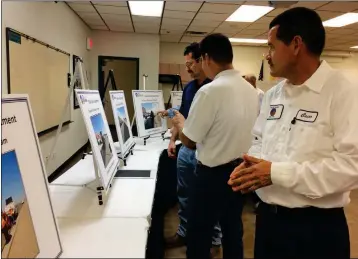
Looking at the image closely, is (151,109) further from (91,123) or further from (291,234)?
(291,234)

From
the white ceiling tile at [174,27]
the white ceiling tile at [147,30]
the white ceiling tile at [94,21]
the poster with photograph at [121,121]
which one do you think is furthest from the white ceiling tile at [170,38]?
the poster with photograph at [121,121]

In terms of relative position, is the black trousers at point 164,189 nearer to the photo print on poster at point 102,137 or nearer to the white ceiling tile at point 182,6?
the photo print on poster at point 102,137

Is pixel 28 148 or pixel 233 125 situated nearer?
pixel 28 148

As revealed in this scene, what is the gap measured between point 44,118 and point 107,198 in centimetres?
259

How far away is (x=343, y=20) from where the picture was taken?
5027 mm

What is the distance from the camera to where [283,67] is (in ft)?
3.33

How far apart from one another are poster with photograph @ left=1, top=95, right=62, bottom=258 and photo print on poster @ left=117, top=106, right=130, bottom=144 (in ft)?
4.03

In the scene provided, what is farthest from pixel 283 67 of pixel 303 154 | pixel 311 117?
pixel 303 154

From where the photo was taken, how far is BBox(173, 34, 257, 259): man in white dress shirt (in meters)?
1.54

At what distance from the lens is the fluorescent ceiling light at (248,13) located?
4411mm

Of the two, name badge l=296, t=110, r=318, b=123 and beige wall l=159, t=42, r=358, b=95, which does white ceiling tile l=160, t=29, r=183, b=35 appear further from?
name badge l=296, t=110, r=318, b=123

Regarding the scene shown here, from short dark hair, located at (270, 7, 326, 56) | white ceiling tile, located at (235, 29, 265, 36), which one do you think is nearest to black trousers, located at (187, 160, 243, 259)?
short dark hair, located at (270, 7, 326, 56)

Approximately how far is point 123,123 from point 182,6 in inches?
117

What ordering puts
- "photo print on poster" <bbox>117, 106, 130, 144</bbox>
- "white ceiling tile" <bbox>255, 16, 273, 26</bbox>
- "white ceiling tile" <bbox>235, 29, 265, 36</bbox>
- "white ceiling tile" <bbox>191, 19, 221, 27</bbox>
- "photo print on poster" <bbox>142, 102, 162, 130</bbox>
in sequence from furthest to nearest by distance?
"white ceiling tile" <bbox>235, 29, 265, 36</bbox> → "white ceiling tile" <bbox>191, 19, 221, 27</bbox> → "white ceiling tile" <bbox>255, 16, 273, 26</bbox> → "photo print on poster" <bbox>142, 102, 162, 130</bbox> → "photo print on poster" <bbox>117, 106, 130, 144</bbox>
